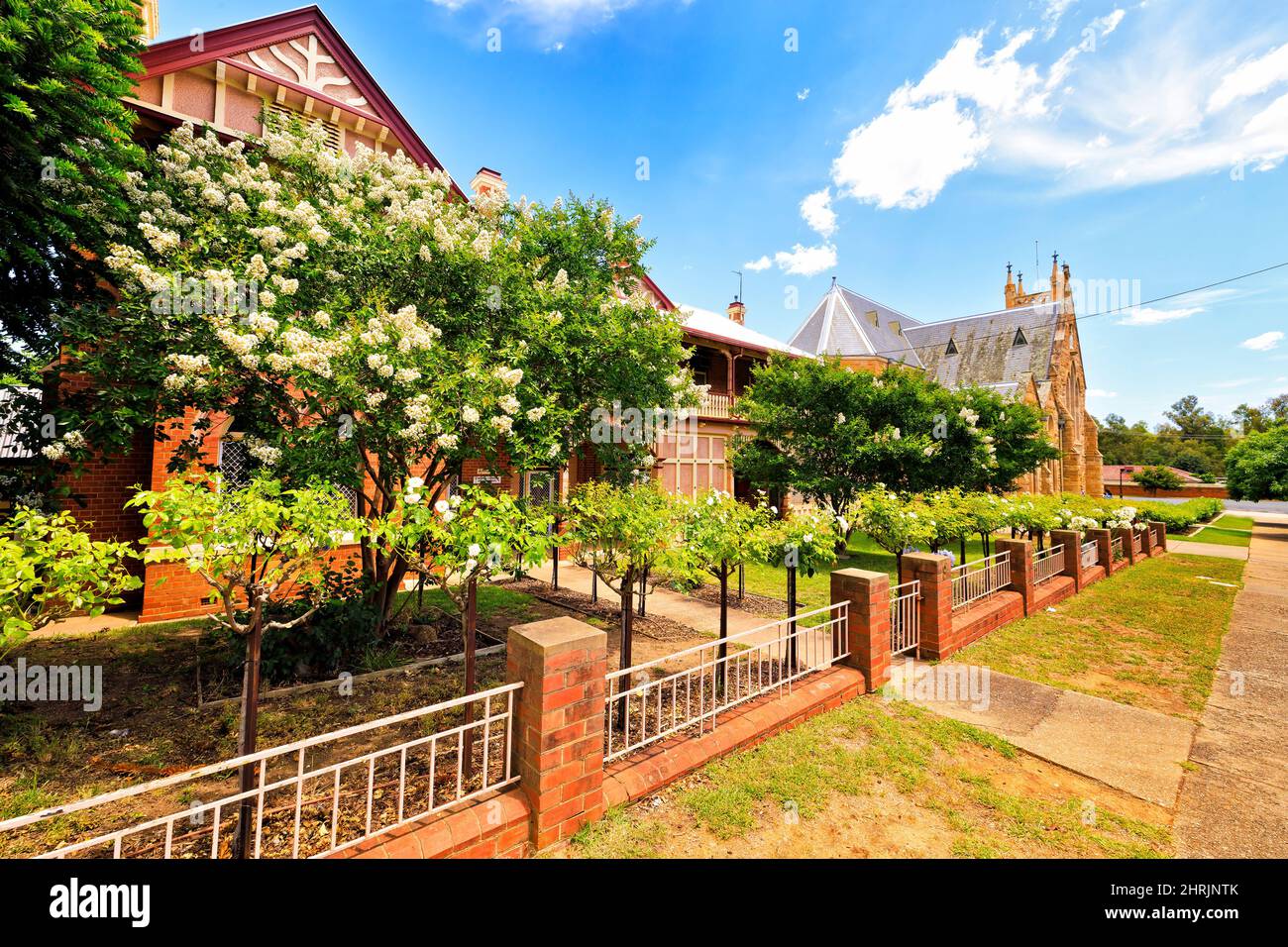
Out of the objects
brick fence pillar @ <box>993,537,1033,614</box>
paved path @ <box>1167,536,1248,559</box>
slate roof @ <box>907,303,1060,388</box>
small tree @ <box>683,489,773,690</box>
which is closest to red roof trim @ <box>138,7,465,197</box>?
small tree @ <box>683,489,773,690</box>

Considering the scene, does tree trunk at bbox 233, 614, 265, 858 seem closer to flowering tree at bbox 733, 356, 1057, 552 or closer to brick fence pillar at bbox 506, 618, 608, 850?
brick fence pillar at bbox 506, 618, 608, 850

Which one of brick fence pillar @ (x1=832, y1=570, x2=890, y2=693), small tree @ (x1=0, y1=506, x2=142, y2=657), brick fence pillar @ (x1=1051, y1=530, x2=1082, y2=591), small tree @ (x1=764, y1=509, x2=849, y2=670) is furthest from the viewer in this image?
brick fence pillar @ (x1=1051, y1=530, x2=1082, y2=591)

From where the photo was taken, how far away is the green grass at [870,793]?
3451 mm

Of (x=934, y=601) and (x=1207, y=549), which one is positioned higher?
(x=934, y=601)

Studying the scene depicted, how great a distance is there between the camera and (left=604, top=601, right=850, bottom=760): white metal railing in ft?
14.3

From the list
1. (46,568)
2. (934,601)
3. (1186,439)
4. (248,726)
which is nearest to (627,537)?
(248,726)

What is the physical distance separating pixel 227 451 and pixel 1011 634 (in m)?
14.1

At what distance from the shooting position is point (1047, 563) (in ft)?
35.2

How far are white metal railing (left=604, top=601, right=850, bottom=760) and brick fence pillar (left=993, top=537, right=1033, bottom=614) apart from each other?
4490 millimetres

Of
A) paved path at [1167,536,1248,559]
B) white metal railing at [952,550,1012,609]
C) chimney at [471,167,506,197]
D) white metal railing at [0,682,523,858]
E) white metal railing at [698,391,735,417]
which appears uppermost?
chimney at [471,167,506,197]

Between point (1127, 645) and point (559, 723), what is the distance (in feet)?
30.2

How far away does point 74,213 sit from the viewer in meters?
5.12

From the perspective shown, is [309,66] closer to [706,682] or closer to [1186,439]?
[706,682]
